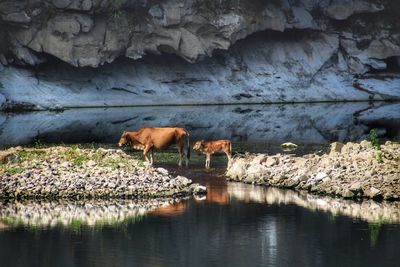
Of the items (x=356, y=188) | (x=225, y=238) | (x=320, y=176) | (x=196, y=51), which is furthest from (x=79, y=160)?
(x=196, y=51)

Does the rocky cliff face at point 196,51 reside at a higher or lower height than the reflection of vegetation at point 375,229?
higher

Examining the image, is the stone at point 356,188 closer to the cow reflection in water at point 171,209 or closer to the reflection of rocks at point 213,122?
the cow reflection in water at point 171,209

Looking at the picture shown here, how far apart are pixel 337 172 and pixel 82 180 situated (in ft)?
30.7

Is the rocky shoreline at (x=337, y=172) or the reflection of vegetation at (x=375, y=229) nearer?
the reflection of vegetation at (x=375, y=229)

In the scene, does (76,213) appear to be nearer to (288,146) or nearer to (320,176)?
(320,176)

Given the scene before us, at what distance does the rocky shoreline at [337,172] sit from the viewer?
2991 centimetres

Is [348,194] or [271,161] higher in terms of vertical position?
[271,161]

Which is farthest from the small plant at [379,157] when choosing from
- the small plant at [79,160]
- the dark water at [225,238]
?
the small plant at [79,160]

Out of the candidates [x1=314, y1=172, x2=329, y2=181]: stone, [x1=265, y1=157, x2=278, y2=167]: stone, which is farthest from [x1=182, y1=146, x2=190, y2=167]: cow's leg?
[x1=314, y1=172, x2=329, y2=181]: stone

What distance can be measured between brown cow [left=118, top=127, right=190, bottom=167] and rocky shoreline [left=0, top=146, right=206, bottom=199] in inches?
252

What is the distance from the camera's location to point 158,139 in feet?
127

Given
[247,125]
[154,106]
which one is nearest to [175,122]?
[247,125]

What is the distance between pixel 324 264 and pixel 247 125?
39533mm

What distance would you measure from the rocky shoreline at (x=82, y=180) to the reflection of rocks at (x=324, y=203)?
194 centimetres
